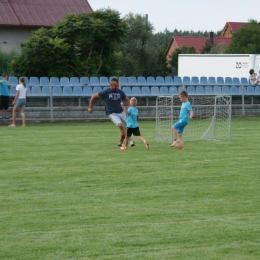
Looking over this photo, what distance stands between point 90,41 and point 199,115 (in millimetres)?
11386

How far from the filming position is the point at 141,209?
980 centimetres

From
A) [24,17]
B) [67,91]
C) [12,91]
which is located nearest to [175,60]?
[24,17]

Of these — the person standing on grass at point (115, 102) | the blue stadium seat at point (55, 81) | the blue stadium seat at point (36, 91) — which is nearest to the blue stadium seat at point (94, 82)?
the blue stadium seat at point (55, 81)

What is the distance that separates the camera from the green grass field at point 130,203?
25.5 ft

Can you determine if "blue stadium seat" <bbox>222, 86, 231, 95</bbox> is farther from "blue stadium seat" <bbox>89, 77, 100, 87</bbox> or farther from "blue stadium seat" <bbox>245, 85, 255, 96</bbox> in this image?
"blue stadium seat" <bbox>89, 77, 100, 87</bbox>

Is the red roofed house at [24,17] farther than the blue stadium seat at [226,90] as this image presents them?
Yes

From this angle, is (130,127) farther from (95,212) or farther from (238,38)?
(238,38)

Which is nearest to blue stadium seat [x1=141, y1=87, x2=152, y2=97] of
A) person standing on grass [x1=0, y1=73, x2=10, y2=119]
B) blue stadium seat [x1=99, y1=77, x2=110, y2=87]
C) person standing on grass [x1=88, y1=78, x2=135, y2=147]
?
blue stadium seat [x1=99, y1=77, x2=110, y2=87]

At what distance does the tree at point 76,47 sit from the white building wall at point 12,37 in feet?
31.2

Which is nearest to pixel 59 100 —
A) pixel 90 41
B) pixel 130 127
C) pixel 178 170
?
pixel 90 41

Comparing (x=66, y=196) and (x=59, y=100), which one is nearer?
(x=66, y=196)

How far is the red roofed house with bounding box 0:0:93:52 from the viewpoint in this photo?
45500mm

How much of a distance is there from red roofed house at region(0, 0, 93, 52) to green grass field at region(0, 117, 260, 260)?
93.2ft

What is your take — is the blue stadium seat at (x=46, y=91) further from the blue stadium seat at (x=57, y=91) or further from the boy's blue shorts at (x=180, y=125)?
the boy's blue shorts at (x=180, y=125)
